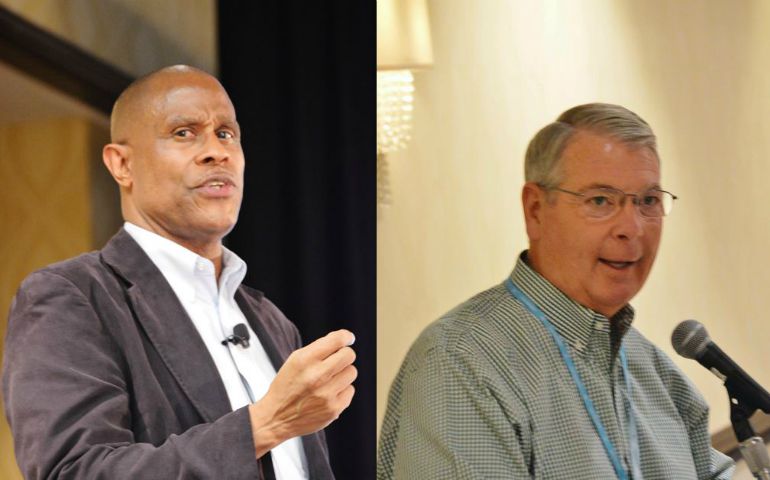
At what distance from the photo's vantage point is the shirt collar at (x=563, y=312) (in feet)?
6.08

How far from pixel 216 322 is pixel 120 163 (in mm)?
347

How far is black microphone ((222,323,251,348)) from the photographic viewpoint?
1.93 metres

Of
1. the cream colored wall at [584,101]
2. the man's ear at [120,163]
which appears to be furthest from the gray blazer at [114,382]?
the cream colored wall at [584,101]

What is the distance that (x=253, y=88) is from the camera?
2762mm

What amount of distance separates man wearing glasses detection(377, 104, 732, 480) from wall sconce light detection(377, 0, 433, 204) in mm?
825

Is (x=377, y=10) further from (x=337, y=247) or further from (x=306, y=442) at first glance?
(x=306, y=442)

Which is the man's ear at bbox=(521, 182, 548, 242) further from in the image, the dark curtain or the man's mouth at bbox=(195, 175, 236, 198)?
the dark curtain

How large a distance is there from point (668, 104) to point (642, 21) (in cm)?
30

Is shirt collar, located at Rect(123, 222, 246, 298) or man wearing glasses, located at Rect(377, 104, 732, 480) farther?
shirt collar, located at Rect(123, 222, 246, 298)

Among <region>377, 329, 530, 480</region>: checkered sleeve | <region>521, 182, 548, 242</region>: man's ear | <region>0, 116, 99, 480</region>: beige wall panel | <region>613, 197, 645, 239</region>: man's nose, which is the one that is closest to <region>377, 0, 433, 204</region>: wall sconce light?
<region>0, 116, 99, 480</region>: beige wall panel

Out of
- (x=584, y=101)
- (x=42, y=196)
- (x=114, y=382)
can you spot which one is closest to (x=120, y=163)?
(x=114, y=382)

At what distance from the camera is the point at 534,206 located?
1.95 m

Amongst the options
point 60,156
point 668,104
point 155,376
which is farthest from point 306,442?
point 668,104

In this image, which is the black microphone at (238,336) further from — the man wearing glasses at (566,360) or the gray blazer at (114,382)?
the man wearing glasses at (566,360)
